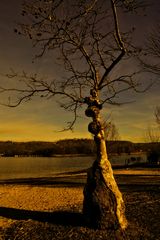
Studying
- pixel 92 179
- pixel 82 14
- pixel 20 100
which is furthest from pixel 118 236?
pixel 82 14

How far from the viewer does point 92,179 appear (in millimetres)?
11008

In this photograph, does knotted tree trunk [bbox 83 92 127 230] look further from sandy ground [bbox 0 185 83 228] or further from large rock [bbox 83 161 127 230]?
sandy ground [bbox 0 185 83 228]

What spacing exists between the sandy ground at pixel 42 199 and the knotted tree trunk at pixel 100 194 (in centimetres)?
265

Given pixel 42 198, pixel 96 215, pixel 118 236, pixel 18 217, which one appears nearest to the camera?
pixel 118 236

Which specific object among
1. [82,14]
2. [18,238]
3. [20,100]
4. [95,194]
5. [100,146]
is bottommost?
[18,238]

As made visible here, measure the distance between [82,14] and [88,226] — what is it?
18.3 feet

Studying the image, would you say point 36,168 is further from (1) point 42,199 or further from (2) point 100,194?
(2) point 100,194

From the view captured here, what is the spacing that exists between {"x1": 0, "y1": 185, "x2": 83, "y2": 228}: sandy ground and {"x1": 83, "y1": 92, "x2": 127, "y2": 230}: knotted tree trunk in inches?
104

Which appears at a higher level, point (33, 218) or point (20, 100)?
point (20, 100)

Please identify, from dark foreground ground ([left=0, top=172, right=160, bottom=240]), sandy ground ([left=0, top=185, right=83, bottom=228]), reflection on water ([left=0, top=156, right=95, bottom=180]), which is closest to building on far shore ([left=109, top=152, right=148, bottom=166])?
reflection on water ([left=0, top=156, right=95, bottom=180])

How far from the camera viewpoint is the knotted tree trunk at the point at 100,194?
34.6ft

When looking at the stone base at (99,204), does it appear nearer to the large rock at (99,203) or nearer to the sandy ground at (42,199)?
the large rock at (99,203)

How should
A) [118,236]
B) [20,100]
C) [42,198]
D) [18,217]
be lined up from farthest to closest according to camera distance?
[42,198] → [18,217] → [20,100] → [118,236]

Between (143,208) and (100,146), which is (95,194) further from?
(143,208)
